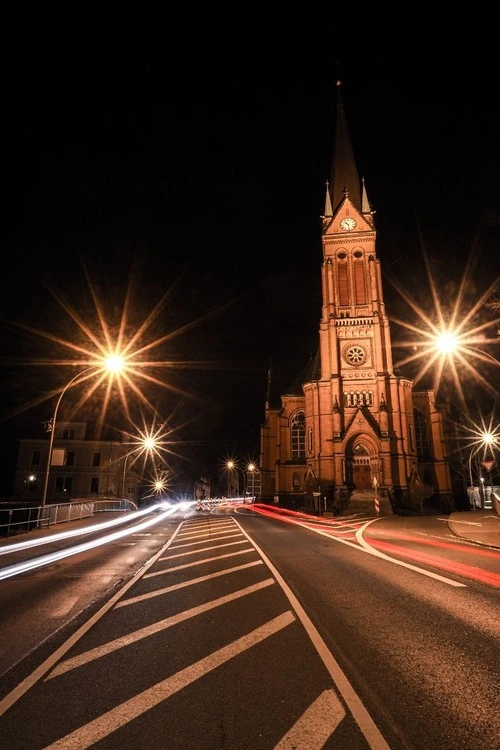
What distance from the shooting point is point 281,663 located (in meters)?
4.40

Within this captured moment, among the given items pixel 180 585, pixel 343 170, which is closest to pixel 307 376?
pixel 343 170

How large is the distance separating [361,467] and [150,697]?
4037 centimetres

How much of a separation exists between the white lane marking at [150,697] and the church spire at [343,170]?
176 ft

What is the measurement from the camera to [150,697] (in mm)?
3688

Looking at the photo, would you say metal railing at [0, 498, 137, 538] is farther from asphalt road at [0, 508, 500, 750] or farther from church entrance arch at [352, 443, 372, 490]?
church entrance arch at [352, 443, 372, 490]

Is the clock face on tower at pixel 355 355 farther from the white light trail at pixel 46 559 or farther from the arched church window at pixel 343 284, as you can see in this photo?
the white light trail at pixel 46 559

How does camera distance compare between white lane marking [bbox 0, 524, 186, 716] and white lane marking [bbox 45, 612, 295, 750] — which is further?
white lane marking [bbox 0, 524, 186, 716]

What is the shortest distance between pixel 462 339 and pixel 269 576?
42.0ft

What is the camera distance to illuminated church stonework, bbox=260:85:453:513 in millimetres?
40750

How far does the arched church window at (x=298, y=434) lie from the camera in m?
50.3

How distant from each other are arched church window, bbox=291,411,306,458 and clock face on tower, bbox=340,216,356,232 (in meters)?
22.6

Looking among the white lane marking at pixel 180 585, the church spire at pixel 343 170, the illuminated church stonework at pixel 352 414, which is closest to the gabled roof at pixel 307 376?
the illuminated church stonework at pixel 352 414

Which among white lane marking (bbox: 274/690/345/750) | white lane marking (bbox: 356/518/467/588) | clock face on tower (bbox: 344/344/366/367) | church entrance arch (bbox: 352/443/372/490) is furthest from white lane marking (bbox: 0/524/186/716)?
clock face on tower (bbox: 344/344/366/367)

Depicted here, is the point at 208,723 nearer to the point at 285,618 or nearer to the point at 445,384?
the point at 285,618
